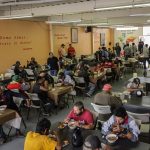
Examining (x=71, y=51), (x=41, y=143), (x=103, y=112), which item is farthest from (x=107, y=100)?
(x=71, y=51)

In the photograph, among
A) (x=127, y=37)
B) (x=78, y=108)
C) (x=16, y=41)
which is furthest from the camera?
(x=127, y=37)

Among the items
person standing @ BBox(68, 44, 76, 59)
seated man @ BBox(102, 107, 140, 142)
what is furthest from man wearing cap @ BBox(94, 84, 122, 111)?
person standing @ BBox(68, 44, 76, 59)

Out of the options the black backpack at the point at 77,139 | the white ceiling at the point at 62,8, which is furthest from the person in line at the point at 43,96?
the black backpack at the point at 77,139

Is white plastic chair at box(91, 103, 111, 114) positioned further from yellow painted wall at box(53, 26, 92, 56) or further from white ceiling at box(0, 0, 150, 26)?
yellow painted wall at box(53, 26, 92, 56)

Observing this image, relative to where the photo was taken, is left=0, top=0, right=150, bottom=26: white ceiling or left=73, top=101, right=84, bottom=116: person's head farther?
left=0, top=0, right=150, bottom=26: white ceiling

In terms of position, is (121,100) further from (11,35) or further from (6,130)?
(11,35)

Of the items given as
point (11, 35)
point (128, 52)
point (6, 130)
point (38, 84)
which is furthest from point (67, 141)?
point (128, 52)

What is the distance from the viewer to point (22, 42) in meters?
14.1

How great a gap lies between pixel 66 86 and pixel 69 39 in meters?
10.6

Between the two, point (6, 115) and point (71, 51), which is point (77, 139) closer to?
point (6, 115)

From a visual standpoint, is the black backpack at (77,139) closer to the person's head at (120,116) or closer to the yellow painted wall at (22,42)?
the person's head at (120,116)

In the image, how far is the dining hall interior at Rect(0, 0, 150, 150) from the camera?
3.96m

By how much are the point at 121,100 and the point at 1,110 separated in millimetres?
2836

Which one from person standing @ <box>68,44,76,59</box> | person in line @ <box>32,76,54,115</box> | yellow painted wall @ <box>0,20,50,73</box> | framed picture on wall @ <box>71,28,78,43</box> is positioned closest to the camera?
person in line @ <box>32,76,54,115</box>
